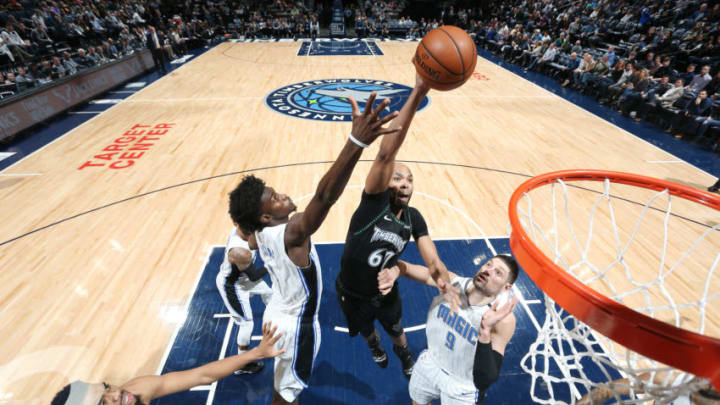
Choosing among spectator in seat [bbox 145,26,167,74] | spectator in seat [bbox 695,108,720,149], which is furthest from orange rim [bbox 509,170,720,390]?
spectator in seat [bbox 145,26,167,74]

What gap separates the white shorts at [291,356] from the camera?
6.97 ft

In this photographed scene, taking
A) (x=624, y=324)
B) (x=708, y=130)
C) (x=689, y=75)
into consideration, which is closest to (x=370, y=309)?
(x=624, y=324)

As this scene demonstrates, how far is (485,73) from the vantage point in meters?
12.7

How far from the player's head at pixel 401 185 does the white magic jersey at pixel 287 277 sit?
63cm

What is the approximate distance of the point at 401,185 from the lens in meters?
2.15

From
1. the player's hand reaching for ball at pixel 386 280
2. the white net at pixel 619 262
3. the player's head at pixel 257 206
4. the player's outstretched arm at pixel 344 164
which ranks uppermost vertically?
the player's outstretched arm at pixel 344 164

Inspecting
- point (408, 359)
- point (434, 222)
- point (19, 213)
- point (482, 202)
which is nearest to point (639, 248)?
point (482, 202)

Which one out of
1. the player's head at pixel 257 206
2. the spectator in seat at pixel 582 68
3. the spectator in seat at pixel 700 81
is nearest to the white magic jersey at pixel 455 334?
the player's head at pixel 257 206

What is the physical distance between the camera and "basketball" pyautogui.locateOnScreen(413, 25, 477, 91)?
A: 179 centimetres

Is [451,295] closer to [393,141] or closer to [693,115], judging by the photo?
[393,141]

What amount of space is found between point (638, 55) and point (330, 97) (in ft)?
33.2

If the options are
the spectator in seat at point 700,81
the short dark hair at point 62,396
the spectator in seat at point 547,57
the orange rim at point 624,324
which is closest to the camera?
the orange rim at point 624,324

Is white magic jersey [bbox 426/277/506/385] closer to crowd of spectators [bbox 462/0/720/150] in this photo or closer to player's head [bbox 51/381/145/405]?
player's head [bbox 51/381/145/405]

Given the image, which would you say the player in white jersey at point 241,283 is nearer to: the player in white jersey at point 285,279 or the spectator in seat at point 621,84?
the player in white jersey at point 285,279
